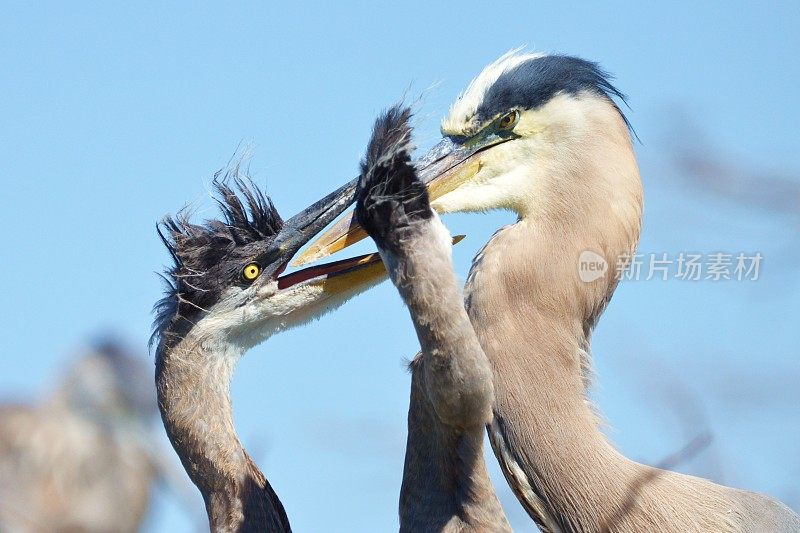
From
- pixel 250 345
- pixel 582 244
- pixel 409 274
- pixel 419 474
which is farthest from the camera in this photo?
pixel 250 345

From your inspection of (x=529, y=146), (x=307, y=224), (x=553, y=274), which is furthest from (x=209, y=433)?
(x=529, y=146)

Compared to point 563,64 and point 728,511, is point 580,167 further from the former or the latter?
point 728,511

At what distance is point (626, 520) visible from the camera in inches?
159

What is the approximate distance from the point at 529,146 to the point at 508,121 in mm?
134

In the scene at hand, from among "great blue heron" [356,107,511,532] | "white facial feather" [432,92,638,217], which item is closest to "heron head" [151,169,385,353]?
"white facial feather" [432,92,638,217]

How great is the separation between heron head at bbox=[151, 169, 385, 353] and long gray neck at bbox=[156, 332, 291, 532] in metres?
0.09

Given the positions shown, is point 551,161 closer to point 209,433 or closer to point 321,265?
point 321,265

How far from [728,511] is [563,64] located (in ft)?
5.90

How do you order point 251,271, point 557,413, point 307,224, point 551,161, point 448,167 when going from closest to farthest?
point 557,413 < point 551,161 < point 448,167 < point 307,224 < point 251,271

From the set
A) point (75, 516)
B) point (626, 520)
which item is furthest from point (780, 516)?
point (75, 516)

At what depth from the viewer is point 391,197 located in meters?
3.44

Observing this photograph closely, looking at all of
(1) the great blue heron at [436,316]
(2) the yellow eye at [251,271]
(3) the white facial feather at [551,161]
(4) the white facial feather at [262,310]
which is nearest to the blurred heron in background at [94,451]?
(4) the white facial feather at [262,310]

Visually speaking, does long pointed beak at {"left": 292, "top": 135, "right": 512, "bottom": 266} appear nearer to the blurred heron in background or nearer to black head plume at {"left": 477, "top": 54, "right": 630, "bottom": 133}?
black head plume at {"left": 477, "top": 54, "right": 630, "bottom": 133}

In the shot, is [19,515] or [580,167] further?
[580,167]
